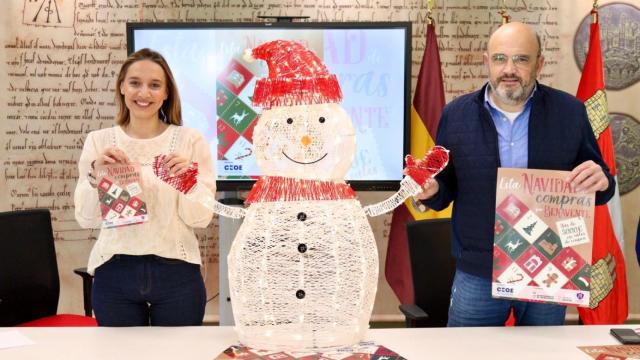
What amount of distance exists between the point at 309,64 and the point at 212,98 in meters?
2.04

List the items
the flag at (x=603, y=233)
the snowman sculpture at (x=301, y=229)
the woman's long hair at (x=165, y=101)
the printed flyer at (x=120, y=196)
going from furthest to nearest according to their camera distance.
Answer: the flag at (x=603, y=233) < the woman's long hair at (x=165, y=101) < the printed flyer at (x=120, y=196) < the snowman sculpture at (x=301, y=229)

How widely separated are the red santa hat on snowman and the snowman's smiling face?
0.02 m

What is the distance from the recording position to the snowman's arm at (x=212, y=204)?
1729 mm

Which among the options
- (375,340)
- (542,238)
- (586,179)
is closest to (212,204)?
(375,340)

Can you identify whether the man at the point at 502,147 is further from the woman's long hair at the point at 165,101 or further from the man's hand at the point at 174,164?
the woman's long hair at the point at 165,101

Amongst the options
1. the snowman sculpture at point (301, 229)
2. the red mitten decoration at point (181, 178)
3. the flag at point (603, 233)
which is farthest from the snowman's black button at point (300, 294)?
the flag at point (603, 233)

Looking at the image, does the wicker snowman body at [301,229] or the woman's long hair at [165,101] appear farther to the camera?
the woman's long hair at [165,101]

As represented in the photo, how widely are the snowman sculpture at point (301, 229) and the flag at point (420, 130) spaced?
200cm

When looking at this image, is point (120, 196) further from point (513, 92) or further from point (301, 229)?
point (513, 92)

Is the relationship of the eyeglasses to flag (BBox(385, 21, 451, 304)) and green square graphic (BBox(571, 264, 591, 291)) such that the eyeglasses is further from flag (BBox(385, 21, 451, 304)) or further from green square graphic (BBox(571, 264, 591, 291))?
flag (BBox(385, 21, 451, 304))

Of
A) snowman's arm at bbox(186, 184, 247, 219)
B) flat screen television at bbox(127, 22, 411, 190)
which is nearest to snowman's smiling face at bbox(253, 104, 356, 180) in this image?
snowman's arm at bbox(186, 184, 247, 219)

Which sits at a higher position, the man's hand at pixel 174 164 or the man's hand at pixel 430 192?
the man's hand at pixel 174 164

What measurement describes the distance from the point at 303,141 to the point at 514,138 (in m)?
0.78

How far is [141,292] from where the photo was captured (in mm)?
2055
